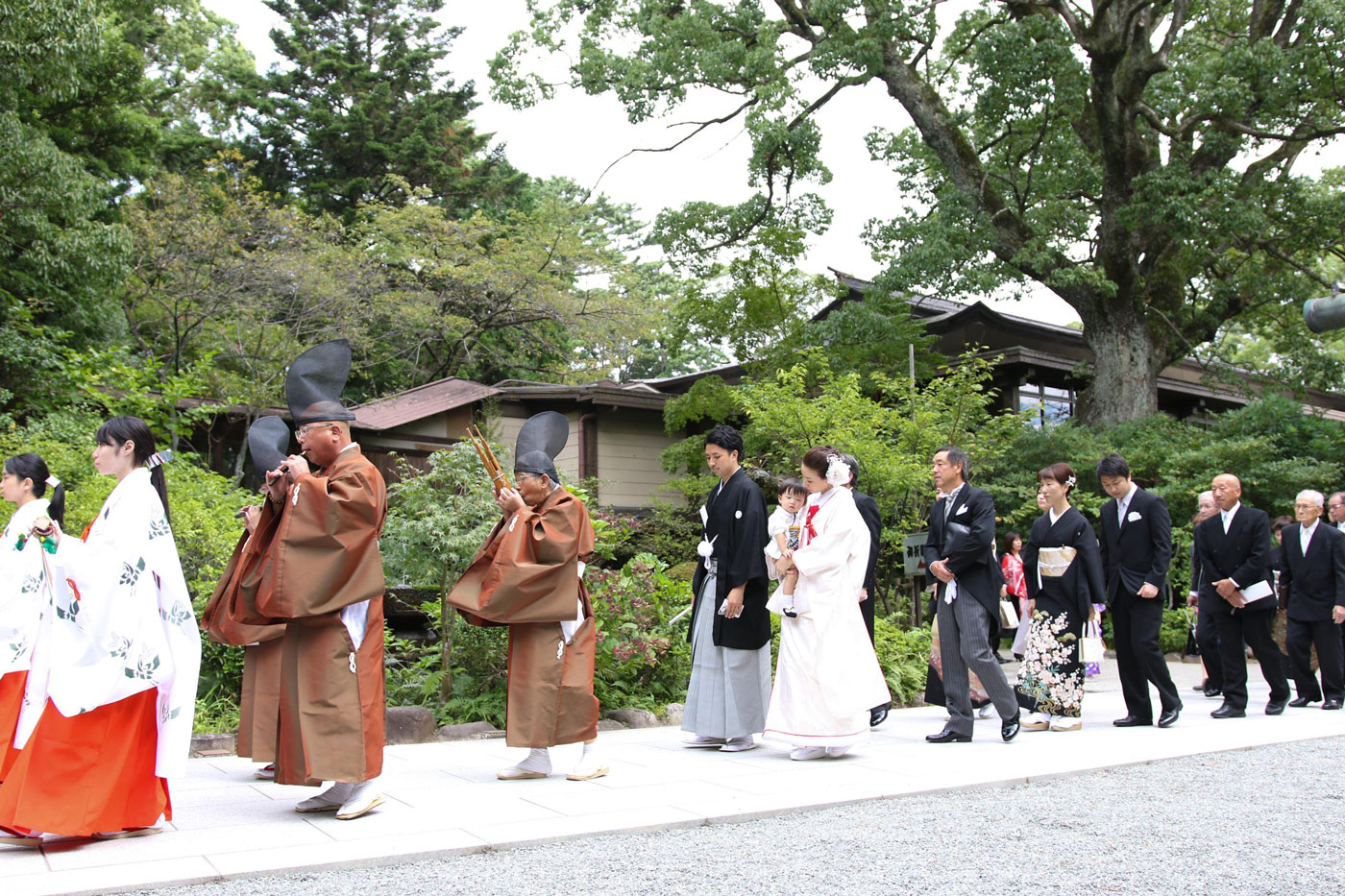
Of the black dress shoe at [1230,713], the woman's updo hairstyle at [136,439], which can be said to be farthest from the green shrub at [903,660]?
the woman's updo hairstyle at [136,439]

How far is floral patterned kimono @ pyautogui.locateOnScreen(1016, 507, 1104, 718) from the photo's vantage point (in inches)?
278

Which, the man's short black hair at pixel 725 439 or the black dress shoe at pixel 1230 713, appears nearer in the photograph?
the man's short black hair at pixel 725 439

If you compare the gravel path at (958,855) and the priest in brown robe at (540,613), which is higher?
the priest in brown robe at (540,613)

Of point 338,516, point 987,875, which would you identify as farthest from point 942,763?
point 338,516

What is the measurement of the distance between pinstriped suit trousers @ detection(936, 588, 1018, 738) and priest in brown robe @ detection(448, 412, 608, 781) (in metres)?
2.47

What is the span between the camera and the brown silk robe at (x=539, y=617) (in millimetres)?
5102

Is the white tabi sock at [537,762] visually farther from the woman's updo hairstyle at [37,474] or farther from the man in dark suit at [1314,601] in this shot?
the man in dark suit at [1314,601]

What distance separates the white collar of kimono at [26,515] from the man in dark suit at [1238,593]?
25.3 feet

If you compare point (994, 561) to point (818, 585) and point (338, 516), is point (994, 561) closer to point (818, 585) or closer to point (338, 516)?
point (818, 585)

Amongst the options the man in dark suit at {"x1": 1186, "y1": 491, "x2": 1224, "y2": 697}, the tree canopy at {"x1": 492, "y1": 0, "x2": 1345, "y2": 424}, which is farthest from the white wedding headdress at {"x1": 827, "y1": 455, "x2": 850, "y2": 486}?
the tree canopy at {"x1": 492, "y1": 0, "x2": 1345, "y2": 424}

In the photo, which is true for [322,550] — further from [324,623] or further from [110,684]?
[110,684]

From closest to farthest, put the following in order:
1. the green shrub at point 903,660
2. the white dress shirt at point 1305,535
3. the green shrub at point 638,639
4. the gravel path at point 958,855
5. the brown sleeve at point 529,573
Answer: the gravel path at point 958,855, the brown sleeve at point 529,573, the green shrub at point 638,639, the white dress shirt at point 1305,535, the green shrub at point 903,660

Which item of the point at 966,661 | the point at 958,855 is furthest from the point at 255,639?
the point at 966,661

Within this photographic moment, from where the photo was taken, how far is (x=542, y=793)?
496 cm
